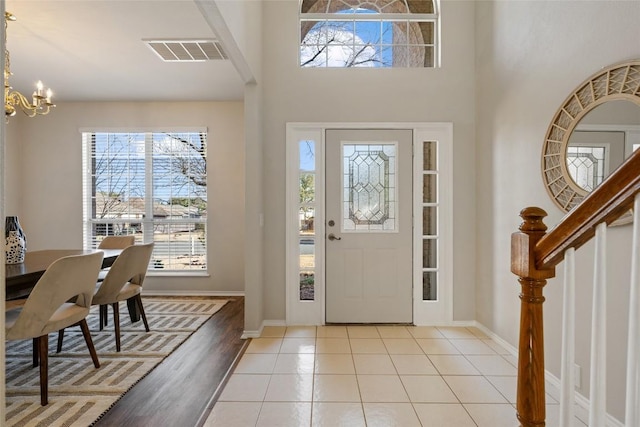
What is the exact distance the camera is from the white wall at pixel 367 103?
11.6 feet

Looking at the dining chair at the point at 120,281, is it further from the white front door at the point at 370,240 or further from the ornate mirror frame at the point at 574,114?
the ornate mirror frame at the point at 574,114

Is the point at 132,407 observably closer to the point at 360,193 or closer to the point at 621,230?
the point at 360,193

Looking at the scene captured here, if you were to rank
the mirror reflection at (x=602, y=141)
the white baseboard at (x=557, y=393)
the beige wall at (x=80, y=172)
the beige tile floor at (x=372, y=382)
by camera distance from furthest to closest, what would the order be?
1. the beige wall at (x=80, y=172)
2. the beige tile floor at (x=372, y=382)
3. the white baseboard at (x=557, y=393)
4. the mirror reflection at (x=602, y=141)

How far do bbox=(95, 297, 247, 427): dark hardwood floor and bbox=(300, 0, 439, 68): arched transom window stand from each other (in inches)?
114

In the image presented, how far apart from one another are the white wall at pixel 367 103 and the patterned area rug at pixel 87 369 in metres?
1.05

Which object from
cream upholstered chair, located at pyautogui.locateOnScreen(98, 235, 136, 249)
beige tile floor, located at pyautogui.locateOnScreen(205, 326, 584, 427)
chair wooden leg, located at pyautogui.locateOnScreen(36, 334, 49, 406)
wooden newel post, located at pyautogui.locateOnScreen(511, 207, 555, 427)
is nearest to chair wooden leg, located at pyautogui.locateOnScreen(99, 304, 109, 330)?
cream upholstered chair, located at pyautogui.locateOnScreen(98, 235, 136, 249)

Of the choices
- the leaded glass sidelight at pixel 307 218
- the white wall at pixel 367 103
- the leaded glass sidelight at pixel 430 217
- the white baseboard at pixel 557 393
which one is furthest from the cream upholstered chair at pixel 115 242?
the white baseboard at pixel 557 393

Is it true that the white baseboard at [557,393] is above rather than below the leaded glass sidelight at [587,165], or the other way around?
below

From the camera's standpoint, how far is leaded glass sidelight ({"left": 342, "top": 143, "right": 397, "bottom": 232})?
3.57 metres

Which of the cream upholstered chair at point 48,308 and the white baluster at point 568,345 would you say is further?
the cream upholstered chair at point 48,308

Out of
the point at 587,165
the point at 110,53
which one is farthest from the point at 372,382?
the point at 110,53

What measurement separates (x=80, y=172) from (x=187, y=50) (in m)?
2.67

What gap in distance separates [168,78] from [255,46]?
142 cm

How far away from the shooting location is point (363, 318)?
3570mm
